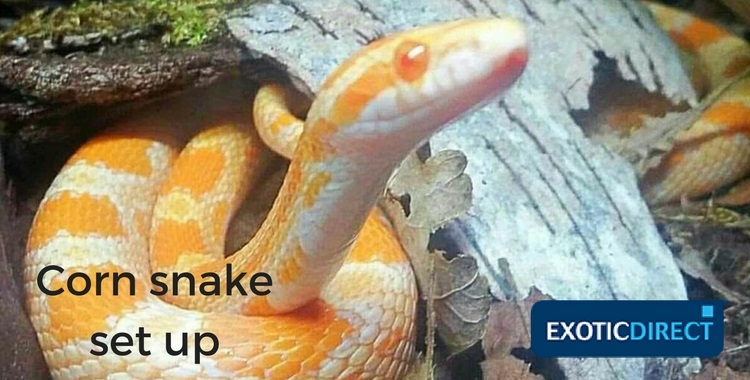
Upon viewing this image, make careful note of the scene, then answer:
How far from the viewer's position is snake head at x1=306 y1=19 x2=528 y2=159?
2.93ft

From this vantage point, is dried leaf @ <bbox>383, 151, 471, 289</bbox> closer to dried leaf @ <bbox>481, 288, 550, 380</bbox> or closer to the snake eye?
dried leaf @ <bbox>481, 288, 550, 380</bbox>

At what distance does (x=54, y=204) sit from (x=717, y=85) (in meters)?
1.07

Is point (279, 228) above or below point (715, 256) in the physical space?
above

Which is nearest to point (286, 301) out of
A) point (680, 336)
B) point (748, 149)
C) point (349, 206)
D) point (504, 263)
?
point (349, 206)

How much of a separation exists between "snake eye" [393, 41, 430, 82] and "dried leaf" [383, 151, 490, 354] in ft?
0.88

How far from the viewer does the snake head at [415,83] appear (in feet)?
2.93

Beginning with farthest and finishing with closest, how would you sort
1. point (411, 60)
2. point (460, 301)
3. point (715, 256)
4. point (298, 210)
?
point (715, 256)
point (460, 301)
point (298, 210)
point (411, 60)

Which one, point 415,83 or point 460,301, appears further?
point 460,301

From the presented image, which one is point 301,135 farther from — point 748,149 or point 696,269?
point 748,149

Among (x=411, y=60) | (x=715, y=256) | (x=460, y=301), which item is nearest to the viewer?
(x=411, y=60)

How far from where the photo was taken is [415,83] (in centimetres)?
93

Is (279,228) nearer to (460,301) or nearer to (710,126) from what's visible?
(460,301)

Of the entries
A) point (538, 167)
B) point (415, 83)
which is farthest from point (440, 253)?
point (415, 83)

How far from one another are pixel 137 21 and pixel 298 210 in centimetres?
40
